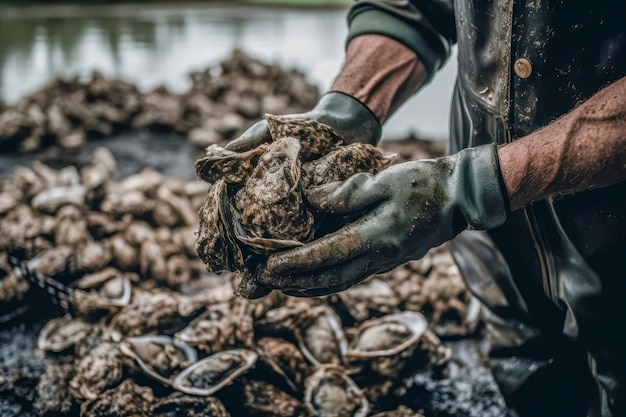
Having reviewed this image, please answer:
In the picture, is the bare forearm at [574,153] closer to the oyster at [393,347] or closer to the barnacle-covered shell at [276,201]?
the barnacle-covered shell at [276,201]

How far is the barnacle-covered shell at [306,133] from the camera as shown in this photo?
125cm

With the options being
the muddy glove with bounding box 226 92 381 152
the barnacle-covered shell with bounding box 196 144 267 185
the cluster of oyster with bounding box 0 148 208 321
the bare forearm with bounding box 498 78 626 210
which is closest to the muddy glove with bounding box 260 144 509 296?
the bare forearm with bounding box 498 78 626 210

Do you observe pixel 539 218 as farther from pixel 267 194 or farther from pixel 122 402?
pixel 122 402

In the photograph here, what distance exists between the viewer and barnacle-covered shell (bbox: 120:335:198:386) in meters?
1.61

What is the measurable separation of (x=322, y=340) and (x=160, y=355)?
43cm

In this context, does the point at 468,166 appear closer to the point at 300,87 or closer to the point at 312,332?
the point at 312,332

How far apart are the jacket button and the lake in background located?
2544 mm

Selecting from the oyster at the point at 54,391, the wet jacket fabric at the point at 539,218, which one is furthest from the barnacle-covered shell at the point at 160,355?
the wet jacket fabric at the point at 539,218

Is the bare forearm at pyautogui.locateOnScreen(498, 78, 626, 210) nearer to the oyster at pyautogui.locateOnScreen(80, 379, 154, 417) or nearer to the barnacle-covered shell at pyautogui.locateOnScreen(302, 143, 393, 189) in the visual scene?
the barnacle-covered shell at pyautogui.locateOnScreen(302, 143, 393, 189)

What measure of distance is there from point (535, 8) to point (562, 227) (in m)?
0.42

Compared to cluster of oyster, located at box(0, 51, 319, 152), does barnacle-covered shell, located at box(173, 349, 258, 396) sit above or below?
below

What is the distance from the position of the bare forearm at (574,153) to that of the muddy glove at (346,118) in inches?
15.6

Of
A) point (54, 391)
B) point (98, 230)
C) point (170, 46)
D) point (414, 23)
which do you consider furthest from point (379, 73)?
point (170, 46)

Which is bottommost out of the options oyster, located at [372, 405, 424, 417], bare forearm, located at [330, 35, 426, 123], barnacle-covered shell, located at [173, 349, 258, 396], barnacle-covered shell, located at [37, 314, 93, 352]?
oyster, located at [372, 405, 424, 417]
